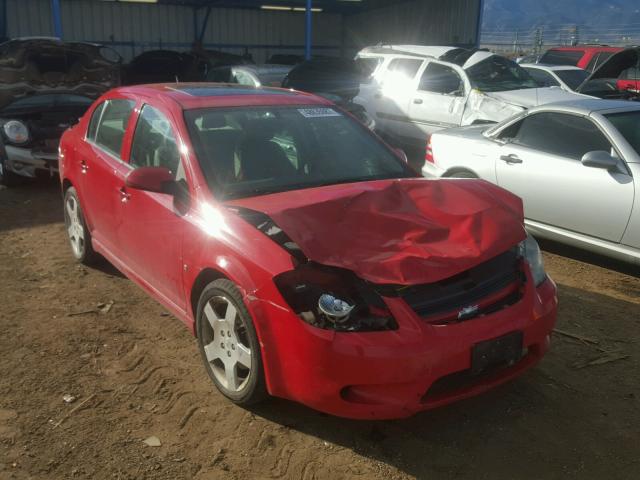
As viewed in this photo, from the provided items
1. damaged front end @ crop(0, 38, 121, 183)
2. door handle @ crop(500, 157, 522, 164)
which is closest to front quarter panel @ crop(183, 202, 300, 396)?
door handle @ crop(500, 157, 522, 164)

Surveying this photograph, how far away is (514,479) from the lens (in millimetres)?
2646

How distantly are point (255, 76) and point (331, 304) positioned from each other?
28.2ft

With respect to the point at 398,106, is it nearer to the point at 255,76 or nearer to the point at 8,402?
the point at 255,76

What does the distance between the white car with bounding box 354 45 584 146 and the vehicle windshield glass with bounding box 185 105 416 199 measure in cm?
543

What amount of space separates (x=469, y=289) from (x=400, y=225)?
1.48ft

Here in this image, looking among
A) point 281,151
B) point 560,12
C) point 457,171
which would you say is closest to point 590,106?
point 457,171

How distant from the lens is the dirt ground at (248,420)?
9.02 feet

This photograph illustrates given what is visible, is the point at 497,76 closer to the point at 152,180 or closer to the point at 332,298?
the point at 152,180

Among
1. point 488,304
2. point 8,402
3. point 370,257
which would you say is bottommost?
point 8,402

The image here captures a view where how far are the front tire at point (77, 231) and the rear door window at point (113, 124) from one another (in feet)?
2.06

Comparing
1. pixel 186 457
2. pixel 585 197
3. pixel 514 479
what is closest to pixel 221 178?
pixel 186 457

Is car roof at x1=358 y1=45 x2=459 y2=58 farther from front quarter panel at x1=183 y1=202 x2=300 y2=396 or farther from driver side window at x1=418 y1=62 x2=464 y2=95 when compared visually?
front quarter panel at x1=183 y1=202 x2=300 y2=396

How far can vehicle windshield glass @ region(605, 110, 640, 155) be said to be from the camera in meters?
5.09

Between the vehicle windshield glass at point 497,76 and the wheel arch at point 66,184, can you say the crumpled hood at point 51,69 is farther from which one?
the vehicle windshield glass at point 497,76
